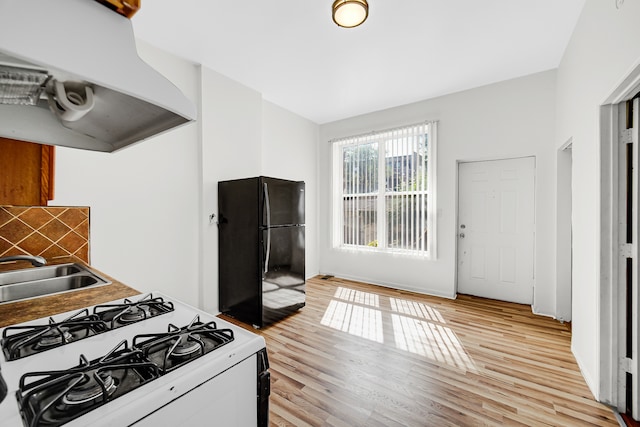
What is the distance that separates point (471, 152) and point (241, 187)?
3126 mm

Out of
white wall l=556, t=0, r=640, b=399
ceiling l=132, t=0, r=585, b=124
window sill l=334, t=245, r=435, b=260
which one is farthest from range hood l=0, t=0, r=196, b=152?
window sill l=334, t=245, r=435, b=260

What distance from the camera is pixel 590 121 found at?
6.75 ft

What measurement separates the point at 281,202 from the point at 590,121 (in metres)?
2.79

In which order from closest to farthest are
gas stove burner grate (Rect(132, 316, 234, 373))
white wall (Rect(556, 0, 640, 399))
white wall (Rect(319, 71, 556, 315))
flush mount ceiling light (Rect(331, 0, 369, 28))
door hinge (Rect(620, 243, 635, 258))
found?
gas stove burner grate (Rect(132, 316, 234, 373)), white wall (Rect(556, 0, 640, 399)), door hinge (Rect(620, 243, 635, 258)), flush mount ceiling light (Rect(331, 0, 369, 28)), white wall (Rect(319, 71, 556, 315))

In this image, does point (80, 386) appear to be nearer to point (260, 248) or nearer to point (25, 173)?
point (25, 173)

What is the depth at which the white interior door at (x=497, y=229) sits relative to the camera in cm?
359

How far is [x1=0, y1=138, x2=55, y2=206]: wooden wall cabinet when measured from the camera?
5.55ft

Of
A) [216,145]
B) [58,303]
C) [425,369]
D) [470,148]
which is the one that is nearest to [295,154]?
[216,145]

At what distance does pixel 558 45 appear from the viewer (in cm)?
278

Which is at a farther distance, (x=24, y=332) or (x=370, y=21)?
(x=370, y=21)

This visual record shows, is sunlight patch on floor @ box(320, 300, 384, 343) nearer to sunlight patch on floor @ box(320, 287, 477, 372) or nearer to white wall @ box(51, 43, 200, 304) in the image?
sunlight patch on floor @ box(320, 287, 477, 372)

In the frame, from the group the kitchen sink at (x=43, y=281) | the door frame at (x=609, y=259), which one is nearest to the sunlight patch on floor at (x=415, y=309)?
the door frame at (x=609, y=259)

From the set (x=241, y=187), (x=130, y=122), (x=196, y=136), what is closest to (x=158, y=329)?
(x=130, y=122)

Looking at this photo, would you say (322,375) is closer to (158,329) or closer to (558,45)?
(158,329)
